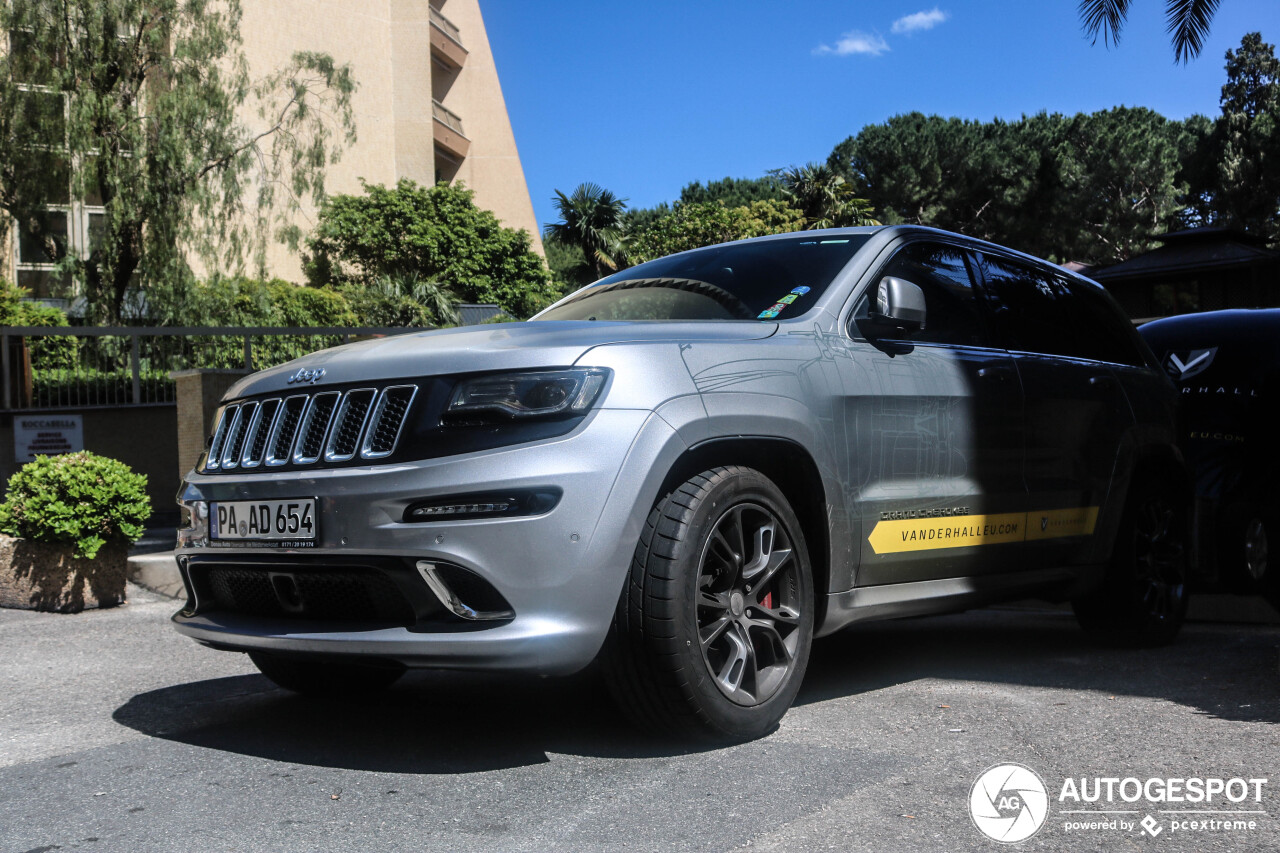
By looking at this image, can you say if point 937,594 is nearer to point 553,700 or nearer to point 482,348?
point 553,700

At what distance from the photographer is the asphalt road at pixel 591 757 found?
2805 mm

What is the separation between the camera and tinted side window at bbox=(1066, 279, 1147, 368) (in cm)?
564

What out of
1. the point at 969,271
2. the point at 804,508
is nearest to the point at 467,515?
the point at 804,508

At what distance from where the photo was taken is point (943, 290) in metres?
4.79

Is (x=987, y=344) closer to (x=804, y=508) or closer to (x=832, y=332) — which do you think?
(x=832, y=332)

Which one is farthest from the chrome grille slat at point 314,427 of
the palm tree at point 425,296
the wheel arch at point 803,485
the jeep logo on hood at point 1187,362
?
the palm tree at point 425,296

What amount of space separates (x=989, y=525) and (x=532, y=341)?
2114mm

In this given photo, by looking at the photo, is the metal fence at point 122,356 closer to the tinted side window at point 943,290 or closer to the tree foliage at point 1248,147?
the tinted side window at point 943,290

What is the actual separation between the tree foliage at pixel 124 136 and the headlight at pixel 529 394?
21.4m

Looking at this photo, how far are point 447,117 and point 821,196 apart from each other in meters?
15.4

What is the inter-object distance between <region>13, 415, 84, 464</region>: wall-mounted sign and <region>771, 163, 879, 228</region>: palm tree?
119 feet

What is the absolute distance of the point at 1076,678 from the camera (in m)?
4.72

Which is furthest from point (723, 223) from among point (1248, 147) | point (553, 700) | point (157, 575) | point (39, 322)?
point (553, 700)

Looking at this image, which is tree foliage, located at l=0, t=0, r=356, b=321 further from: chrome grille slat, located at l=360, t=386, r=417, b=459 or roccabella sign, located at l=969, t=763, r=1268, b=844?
roccabella sign, located at l=969, t=763, r=1268, b=844
